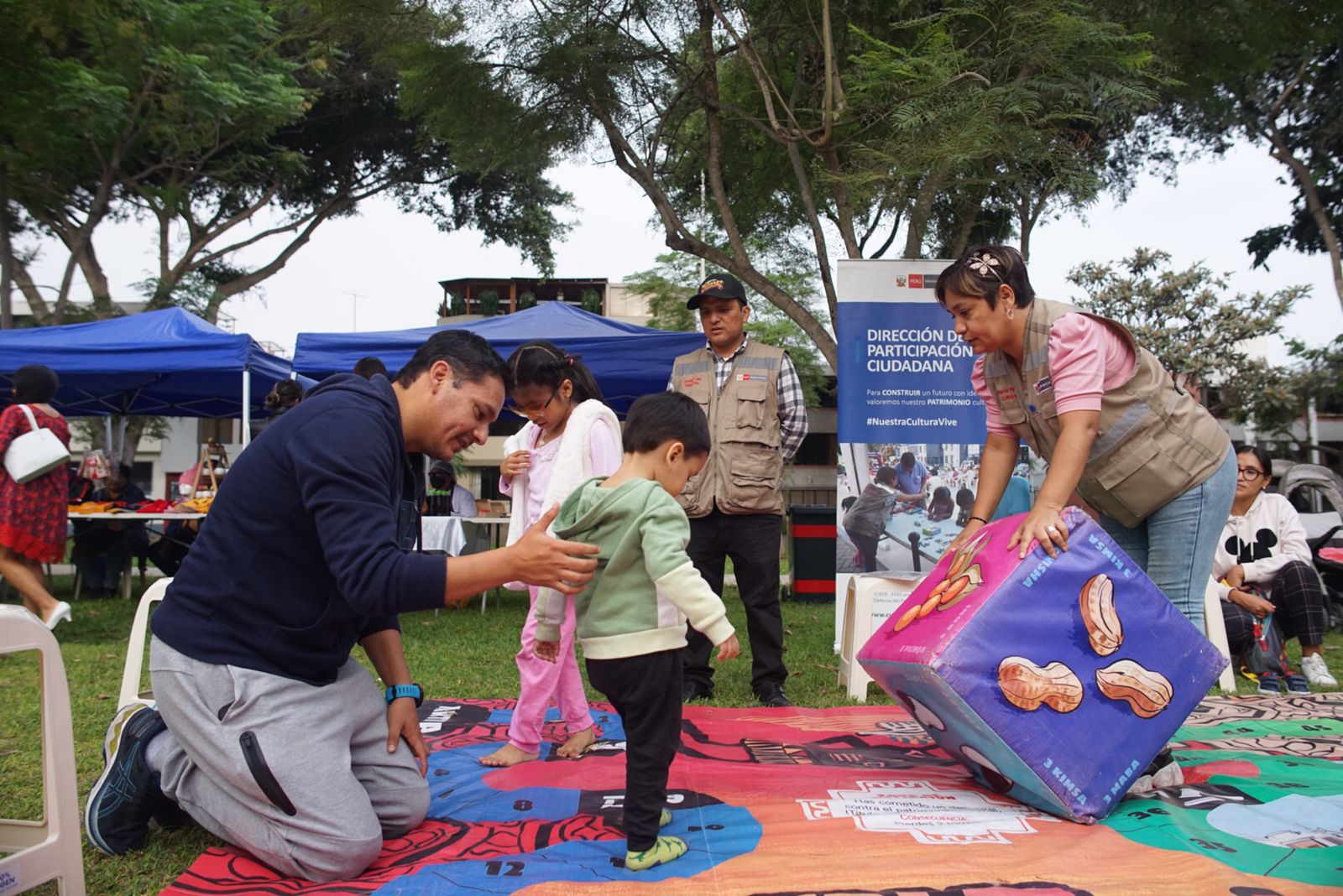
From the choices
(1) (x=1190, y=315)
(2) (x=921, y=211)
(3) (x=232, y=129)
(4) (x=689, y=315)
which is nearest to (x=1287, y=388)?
(1) (x=1190, y=315)

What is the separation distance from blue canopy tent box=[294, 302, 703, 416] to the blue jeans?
5.20 m

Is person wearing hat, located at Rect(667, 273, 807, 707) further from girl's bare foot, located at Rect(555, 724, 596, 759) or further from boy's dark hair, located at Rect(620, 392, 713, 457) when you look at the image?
boy's dark hair, located at Rect(620, 392, 713, 457)

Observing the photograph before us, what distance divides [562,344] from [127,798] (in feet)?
19.7

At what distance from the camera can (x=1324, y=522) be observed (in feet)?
29.5

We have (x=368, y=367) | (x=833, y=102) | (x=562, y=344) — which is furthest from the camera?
(x=562, y=344)

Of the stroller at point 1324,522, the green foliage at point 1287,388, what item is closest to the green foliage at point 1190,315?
the green foliage at point 1287,388

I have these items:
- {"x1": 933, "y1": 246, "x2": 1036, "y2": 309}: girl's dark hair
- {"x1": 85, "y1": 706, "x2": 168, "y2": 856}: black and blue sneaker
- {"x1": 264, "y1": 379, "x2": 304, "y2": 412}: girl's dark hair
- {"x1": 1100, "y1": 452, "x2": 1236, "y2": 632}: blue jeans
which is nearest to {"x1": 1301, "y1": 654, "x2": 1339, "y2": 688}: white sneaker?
{"x1": 1100, "y1": 452, "x2": 1236, "y2": 632}: blue jeans

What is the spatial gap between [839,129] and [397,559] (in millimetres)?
5835

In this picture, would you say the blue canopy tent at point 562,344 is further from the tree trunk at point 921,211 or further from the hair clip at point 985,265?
the hair clip at point 985,265

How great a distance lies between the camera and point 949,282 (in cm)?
298

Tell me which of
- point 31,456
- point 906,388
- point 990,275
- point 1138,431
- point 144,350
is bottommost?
point 31,456

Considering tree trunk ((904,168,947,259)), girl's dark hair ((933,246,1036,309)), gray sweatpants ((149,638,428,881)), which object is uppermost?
tree trunk ((904,168,947,259))

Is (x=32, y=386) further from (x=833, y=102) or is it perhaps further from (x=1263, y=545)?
(x=1263, y=545)

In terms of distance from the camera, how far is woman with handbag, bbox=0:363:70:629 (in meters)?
6.04
